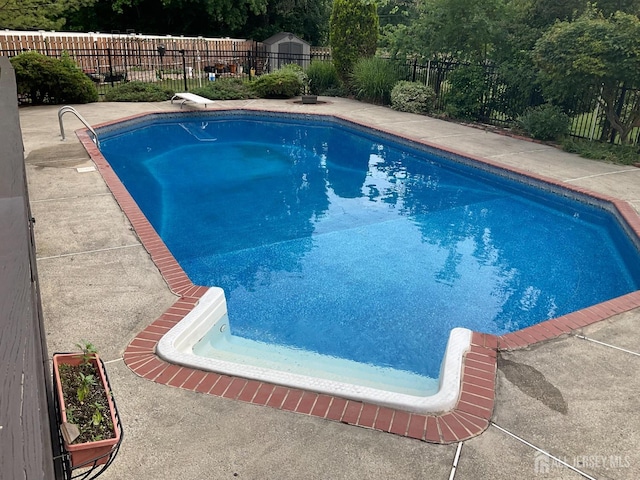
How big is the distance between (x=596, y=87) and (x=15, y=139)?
11.4 m

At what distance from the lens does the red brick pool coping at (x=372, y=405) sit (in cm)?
323

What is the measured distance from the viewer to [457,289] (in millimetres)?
6223

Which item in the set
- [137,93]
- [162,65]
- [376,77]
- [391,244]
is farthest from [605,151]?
[162,65]

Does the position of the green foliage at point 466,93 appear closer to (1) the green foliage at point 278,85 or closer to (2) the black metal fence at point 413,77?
(2) the black metal fence at point 413,77

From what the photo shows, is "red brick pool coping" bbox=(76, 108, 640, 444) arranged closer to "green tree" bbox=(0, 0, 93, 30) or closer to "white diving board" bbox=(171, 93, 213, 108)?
"white diving board" bbox=(171, 93, 213, 108)

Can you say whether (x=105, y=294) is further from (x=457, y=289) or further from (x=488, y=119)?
(x=488, y=119)

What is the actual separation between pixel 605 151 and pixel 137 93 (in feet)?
44.9

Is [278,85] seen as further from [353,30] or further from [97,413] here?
[97,413]

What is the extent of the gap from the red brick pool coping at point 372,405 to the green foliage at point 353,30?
14.9m

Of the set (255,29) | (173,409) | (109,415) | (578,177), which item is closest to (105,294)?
(173,409)

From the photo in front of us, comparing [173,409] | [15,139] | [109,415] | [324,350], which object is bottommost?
[324,350]

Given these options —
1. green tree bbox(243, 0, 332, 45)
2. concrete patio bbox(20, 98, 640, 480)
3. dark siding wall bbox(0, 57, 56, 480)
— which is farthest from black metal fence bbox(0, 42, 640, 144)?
dark siding wall bbox(0, 57, 56, 480)

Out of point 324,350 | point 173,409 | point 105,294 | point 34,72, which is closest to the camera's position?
point 173,409

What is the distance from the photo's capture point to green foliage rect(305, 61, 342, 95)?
19094mm
